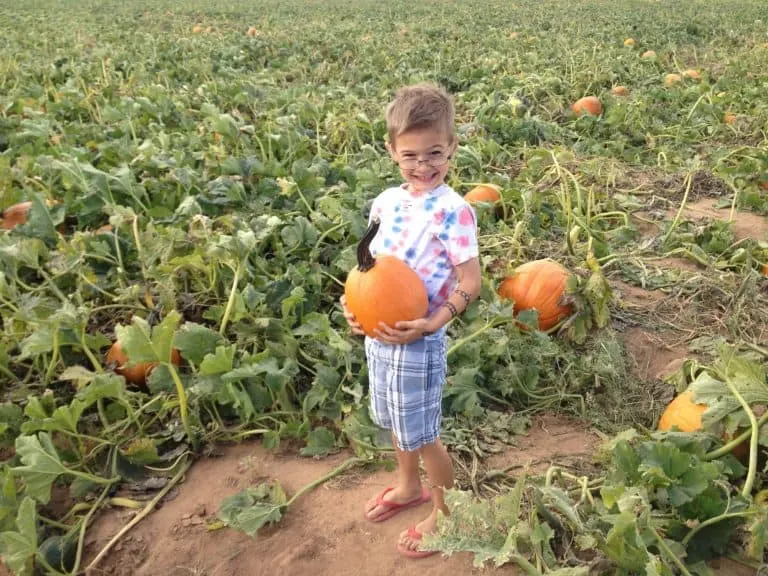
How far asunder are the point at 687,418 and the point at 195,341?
1960 millimetres

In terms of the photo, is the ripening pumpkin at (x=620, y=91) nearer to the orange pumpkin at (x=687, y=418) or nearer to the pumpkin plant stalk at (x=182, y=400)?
the orange pumpkin at (x=687, y=418)

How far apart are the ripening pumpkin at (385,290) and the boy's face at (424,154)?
21 cm

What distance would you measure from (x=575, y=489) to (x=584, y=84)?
6.61 meters

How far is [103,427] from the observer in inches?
109

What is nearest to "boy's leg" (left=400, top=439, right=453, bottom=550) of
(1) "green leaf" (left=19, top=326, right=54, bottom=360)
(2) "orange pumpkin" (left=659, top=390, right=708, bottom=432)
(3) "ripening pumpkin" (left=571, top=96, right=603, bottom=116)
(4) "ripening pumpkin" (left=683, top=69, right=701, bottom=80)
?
(2) "orange pumpkin" (left=659, top=390, right=708, bottom=432)

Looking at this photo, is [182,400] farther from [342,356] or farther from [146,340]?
[342,356]

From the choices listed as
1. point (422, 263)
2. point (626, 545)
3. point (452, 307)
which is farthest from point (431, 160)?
point (626, 545)

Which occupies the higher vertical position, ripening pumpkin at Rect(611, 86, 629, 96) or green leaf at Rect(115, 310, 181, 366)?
green leaf at Rect(115, 310, 181, 366)

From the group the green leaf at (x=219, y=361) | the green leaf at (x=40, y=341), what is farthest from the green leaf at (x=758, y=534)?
the green leaf at (x=40, y=341)

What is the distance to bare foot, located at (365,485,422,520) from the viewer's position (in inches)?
92.4

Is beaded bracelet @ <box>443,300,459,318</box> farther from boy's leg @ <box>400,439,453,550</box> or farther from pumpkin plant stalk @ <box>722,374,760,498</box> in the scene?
pumpkin plant stalk @ <box>722,374,760,498</box>

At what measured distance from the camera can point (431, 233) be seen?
6.61 ft

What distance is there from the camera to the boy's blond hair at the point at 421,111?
A: 1852 mm

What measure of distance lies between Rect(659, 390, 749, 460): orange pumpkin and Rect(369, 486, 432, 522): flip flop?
95 cm
